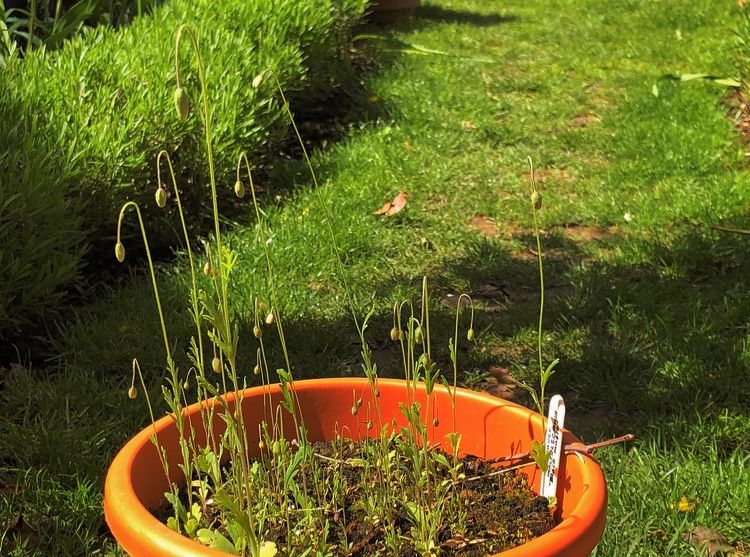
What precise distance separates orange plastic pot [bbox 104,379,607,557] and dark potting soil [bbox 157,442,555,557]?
1.9 inches

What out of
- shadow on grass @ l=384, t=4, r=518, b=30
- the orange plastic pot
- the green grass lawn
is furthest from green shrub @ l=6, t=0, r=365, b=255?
shadow on grass @ l=384, t=4, r=518, b=30

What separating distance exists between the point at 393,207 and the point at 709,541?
2.75 m

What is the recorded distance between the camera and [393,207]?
4.88 meters

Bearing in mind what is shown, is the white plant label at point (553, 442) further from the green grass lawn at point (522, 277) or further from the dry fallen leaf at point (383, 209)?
the dry fallen leaf at point (383, 209)

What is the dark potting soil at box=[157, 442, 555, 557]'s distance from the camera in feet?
5.47

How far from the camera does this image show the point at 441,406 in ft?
6.30

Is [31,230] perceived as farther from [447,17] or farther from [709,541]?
[447,17]

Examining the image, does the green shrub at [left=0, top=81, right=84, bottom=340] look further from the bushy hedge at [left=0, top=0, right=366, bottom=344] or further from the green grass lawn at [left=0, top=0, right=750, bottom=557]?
the green grass lawn at [left=0, top=0, right=750, bottom=557]

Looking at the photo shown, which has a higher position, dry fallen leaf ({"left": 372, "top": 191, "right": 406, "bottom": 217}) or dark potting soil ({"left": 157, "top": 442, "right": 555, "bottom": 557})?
dark potting soil ({"left": 157, "top": 442, "right": 555, "bottom": 557})

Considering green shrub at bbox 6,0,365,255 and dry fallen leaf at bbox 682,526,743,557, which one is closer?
dry fallen leaf at bbox 682,526,743,557

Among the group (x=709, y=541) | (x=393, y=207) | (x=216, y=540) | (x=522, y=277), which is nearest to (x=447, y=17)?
(x=393, y=207)

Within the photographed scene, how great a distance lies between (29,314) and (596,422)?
2.09m

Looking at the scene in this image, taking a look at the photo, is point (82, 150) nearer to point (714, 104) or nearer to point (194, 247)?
point (194, 247)

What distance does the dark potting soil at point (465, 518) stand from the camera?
1.67 meters
